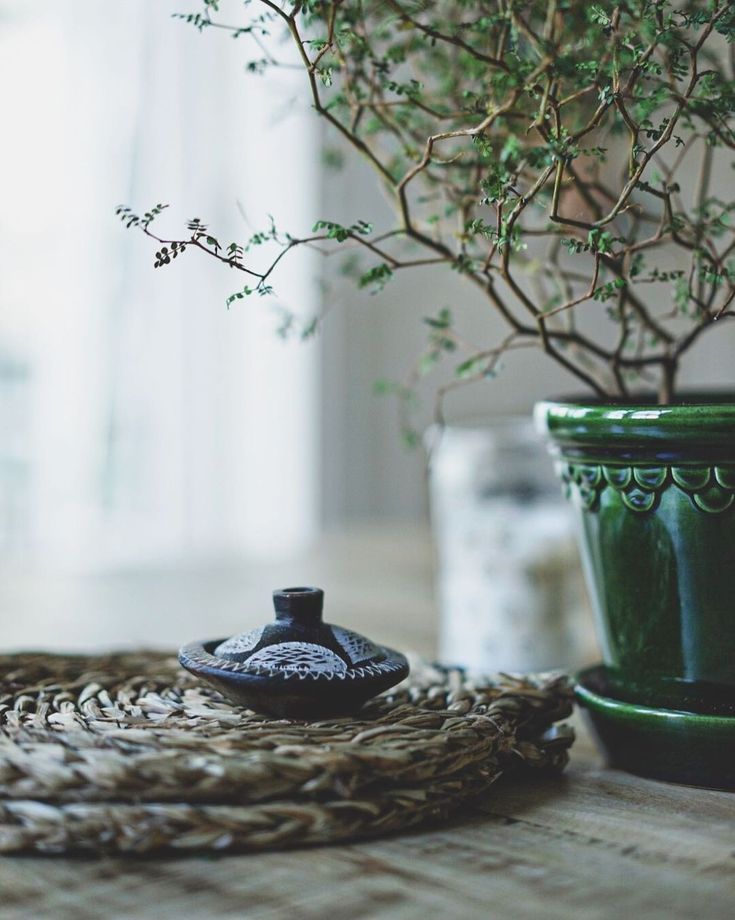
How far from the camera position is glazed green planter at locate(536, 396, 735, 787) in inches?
23.1

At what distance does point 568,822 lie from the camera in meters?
0.55

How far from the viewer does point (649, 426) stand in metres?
0.59

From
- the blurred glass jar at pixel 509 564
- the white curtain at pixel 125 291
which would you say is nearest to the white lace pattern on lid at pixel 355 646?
the blurred glass jar at pixel 509 564

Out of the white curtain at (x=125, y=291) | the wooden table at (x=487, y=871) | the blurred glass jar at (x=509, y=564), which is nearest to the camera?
the wooden table at (x=487, y=871)

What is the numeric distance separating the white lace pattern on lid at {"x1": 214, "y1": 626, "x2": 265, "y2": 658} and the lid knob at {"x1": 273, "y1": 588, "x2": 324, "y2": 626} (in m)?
Answer: 0.02

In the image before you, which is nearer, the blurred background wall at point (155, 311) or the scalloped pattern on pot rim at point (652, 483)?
the scalloped pattern on pot rim at point (652, 483)

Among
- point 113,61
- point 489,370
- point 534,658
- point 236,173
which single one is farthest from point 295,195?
point 489,370

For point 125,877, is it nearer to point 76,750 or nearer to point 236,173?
point 76,750

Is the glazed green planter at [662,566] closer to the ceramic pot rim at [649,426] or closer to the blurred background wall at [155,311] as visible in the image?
the ceramic pot rim at [649,426]

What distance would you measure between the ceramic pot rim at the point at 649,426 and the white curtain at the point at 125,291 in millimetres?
1826

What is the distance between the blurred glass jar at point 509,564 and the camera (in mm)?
1081

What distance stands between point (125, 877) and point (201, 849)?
37 millimetres

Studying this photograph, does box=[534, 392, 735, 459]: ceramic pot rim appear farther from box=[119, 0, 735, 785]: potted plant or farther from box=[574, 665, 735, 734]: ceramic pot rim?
box=[574, 665, 735, 734]: ceramic pot rim

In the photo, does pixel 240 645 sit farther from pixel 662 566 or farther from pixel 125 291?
pixel 125 291
